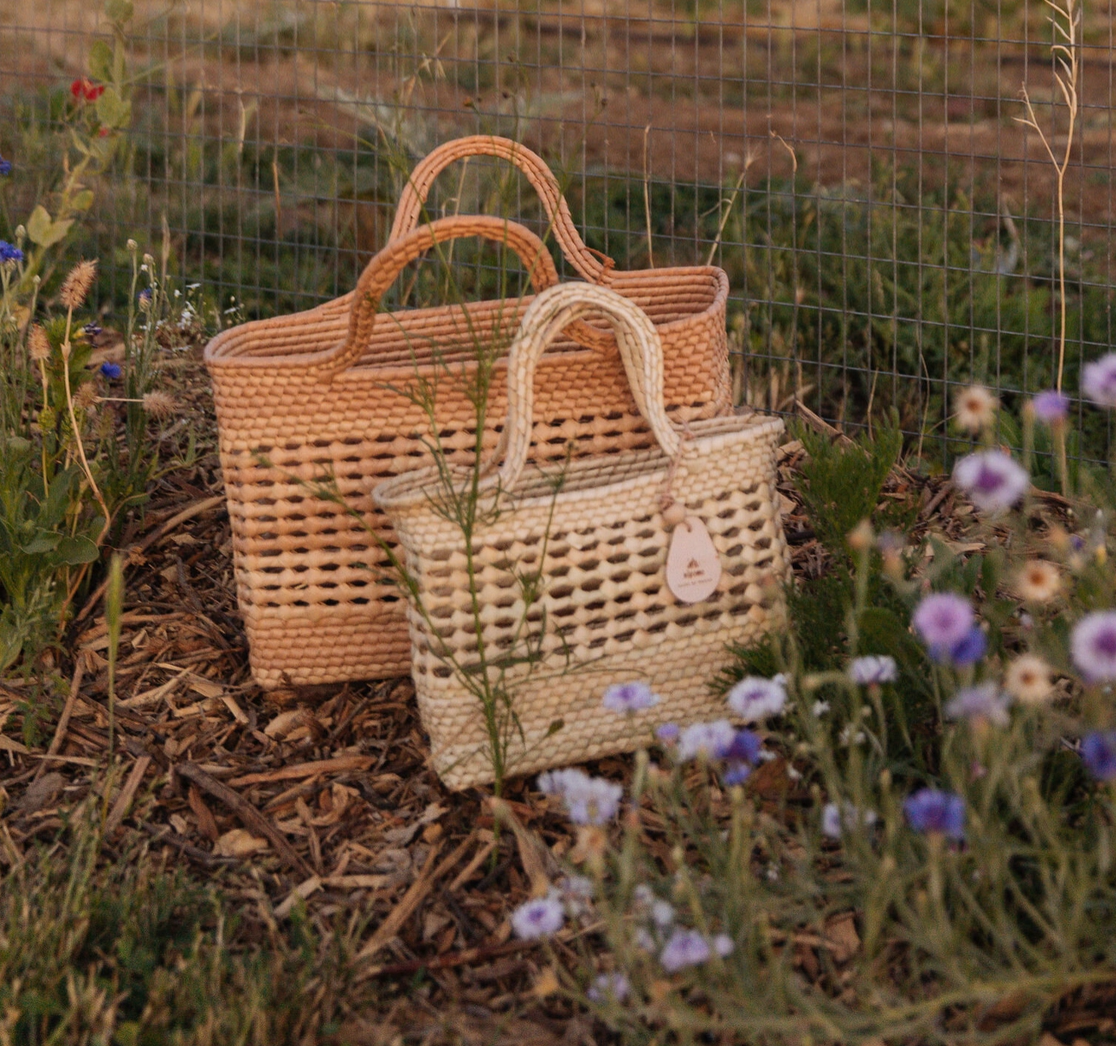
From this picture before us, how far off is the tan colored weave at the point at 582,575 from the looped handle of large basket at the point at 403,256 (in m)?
0.14

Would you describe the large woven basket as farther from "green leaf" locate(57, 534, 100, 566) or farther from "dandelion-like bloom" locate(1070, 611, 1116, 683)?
"dandelion-like bloom" locate(1070, 611, 1116, 683)

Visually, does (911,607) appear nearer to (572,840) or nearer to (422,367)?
(572,840)

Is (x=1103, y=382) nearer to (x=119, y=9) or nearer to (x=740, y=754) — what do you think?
(x=740, y=754)

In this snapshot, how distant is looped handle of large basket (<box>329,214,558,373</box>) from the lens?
2.01 m

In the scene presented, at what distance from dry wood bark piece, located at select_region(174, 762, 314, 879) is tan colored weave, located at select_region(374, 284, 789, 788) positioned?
22 cm

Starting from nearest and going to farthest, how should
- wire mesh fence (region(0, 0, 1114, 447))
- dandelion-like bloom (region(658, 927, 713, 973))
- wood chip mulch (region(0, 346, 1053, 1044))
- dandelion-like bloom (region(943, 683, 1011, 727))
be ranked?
dandelion-like bloom (region(943, 683, 1011, 727))
dandelion-like bloom (region(658, 927, 713, 973))
wood chip mulch (region(0, 346, 1053, 1044))
wire mesh fence (region(0, 0, 1114, 447))

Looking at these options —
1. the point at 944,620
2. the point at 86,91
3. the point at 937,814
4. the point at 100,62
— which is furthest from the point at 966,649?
the point at 86,91

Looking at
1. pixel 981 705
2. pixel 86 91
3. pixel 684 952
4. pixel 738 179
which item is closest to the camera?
pixel 981 705

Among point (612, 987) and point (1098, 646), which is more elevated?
point (1098, 646)

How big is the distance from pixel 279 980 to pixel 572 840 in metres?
0.49

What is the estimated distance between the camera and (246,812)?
6.79ft

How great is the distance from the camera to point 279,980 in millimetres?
1654

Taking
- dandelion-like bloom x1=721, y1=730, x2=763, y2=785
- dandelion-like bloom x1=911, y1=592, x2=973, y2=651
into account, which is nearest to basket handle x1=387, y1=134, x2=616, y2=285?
dandelion-like bloom x1=721, y1=730, x2=763, y2=785

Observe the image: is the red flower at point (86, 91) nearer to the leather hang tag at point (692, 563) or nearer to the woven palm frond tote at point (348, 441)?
the woven palm frond tote at point (348, 441)
